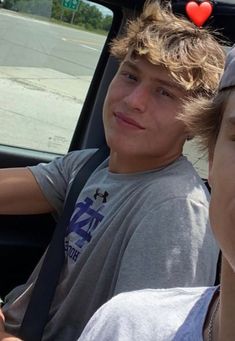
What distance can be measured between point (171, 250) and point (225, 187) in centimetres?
57

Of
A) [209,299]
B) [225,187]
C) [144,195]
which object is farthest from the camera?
[144,195]

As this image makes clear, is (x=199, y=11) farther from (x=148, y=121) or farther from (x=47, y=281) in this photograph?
(x=47, y=281)

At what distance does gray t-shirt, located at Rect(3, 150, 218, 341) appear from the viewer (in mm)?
1509

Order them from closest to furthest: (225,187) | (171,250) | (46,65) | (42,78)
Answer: (225,187) < (171,250) < (46,65) < (42,78)

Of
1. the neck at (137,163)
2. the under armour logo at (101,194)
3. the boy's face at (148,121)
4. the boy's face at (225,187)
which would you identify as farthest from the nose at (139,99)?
the boy's face at (225,187)

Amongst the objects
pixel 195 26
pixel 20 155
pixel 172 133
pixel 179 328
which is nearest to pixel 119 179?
pixel 172 133

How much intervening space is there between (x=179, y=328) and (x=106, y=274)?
2.20 ft

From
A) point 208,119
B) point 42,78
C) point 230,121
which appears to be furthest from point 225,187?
point 42,78

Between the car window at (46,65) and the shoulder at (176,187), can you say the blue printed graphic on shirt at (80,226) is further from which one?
the car window at (46,65)

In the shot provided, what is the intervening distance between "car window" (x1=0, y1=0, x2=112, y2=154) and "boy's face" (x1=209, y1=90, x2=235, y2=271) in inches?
58.1

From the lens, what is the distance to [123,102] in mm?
1838

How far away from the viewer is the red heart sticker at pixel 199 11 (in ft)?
6.09

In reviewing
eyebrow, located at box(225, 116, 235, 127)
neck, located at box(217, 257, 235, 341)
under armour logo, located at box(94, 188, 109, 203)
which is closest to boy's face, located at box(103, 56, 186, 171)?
under armour logo, located at box(94, 188, 109, 203)

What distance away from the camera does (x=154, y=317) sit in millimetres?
1055
